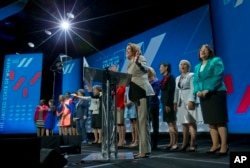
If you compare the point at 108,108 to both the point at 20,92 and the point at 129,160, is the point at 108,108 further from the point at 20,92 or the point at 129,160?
the point at 20,92

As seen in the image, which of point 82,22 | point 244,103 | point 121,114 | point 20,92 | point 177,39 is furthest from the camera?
point 20,92

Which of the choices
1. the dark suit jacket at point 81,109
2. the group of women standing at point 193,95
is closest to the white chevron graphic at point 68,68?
the dark suit jacket at point 81,109

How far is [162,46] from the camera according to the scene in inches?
244

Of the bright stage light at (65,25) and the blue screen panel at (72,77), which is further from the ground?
the bright stage light at (65,25)

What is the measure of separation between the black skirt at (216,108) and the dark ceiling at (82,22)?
3143 millimetres

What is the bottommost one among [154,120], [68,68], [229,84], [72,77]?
[154,120]

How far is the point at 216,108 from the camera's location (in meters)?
2.89

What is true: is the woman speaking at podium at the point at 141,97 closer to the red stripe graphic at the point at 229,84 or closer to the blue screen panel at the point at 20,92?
the red stripe graphic at the point at 229,84

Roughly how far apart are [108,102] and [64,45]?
797 cm

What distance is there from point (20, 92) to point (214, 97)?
8.26 metres

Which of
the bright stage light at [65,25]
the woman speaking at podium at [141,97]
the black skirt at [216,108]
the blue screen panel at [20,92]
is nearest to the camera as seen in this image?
the woman speaking at podium at [141,97]

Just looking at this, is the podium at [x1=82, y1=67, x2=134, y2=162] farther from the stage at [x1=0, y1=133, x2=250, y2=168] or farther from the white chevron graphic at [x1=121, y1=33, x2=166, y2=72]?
the white chevron graphic at [x1=121, y1=33, x2=166, y2=72]

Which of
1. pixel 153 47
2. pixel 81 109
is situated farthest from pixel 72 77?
pixel 153 47

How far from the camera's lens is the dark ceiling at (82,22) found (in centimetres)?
663
